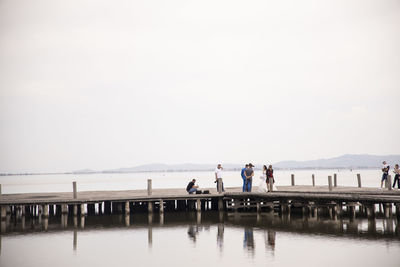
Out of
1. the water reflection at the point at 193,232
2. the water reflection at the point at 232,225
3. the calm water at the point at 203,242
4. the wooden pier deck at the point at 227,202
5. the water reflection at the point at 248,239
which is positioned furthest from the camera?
the wooden pier deck at the point at 227,202

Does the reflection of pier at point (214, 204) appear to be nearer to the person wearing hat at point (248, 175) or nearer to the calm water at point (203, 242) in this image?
the person wearing hat at point (248, 175)

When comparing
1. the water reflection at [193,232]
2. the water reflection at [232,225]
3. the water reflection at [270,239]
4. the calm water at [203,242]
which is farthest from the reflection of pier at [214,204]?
the water reflection at [270,239]

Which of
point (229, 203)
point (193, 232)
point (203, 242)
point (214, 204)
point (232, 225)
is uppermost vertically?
point (229, 203)

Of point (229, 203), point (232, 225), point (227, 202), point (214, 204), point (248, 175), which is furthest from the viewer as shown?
point (214, 204)

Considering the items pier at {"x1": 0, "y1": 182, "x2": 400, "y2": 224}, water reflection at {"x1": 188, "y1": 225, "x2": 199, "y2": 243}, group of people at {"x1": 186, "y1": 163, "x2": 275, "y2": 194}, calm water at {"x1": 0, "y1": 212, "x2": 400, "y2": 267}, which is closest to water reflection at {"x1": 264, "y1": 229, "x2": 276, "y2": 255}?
calm water at {"x1": 0, "y1": 212, "x2": 400, "y2": 267}

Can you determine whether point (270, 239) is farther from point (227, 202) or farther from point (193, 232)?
point (227, 202)

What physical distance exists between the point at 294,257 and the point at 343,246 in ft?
9.07

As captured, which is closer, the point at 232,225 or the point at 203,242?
the point at 203,242

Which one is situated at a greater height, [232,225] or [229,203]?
[229,203]

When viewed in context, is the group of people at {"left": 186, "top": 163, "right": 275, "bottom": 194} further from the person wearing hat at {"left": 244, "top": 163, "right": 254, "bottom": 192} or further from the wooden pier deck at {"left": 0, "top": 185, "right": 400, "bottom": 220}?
the wooden pier deck at {"left": 0, "top": 185, "right": 400, "bottom": 220}

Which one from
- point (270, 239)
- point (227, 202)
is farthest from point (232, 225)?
point (227, 202)

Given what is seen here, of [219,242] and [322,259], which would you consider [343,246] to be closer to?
[322,259]

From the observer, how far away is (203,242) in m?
23.7

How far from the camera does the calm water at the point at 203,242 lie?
1977 cm
